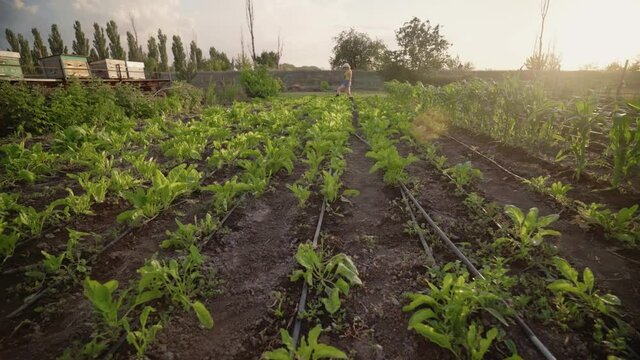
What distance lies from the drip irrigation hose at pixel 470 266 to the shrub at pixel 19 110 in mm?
8843

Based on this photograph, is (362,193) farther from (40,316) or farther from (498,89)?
(498,89)

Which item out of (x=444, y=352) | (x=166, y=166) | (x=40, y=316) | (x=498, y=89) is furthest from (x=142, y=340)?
(x=498, y=89)

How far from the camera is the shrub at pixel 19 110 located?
291 inches

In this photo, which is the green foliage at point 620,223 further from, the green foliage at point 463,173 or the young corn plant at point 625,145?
the green foliage at point 463,173

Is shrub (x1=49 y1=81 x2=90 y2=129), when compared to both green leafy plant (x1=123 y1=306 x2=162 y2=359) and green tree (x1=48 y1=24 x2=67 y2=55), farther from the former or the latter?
green tree (x1=48 y1=24 x2=67 y2=55)

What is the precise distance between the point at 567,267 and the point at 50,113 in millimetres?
10472

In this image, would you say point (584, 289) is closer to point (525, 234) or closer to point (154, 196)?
point (525, 234)

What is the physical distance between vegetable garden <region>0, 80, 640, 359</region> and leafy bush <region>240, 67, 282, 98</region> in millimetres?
13963

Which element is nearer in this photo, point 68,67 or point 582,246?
point 582,246

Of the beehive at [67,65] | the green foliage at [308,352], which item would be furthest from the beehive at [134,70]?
the green foliage at [308,352]

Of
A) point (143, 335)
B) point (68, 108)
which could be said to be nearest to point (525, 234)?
point (143, 335)

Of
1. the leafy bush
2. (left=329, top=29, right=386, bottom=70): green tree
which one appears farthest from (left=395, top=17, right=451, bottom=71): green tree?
the leafy bush

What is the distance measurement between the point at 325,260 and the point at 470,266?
1350 mm

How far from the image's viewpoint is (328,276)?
2777 mm
